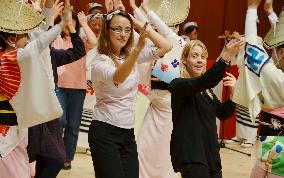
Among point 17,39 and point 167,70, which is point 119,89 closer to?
point 17,39

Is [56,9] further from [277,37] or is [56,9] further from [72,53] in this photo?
[277,37]

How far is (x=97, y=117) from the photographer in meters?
3.54

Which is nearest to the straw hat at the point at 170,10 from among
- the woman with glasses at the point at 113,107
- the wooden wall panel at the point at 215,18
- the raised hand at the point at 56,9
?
the woman with glasses at the point at 113,107

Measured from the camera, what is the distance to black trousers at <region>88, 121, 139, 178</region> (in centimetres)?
341

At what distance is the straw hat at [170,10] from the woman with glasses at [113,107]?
1.24 m

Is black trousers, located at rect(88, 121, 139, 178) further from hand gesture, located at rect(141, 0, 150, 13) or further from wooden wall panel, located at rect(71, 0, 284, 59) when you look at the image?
wooden wall panel, located at rect(71, 0, 284, 59)

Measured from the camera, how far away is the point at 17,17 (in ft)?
10.5

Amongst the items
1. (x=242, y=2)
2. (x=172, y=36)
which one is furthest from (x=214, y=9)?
(x=172, y=36)

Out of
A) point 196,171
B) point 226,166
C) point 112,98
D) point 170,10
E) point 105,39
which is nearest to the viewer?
point 196,171

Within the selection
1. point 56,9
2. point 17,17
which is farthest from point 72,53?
point 17,17

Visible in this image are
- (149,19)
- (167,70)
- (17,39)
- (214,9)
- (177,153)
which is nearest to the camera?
(17,39)

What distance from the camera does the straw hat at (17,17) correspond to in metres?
3.13

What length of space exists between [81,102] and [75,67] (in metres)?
0.38

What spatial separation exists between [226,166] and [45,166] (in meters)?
3.04
